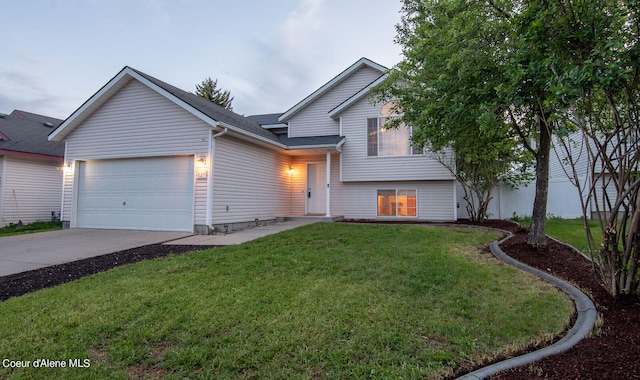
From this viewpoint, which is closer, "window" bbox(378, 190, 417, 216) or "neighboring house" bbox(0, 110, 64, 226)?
"window" bbox(378, 190, 417, 216)

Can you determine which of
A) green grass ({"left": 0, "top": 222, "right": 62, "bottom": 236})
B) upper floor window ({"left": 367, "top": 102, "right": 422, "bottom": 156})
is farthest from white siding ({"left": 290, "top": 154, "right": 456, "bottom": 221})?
green grass ({"left": 0, "top": 222, "right": 62, "bottom": 236})

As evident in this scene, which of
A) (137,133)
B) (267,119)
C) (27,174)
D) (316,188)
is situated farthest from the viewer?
(267,119)

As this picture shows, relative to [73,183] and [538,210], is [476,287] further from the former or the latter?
[73,183]

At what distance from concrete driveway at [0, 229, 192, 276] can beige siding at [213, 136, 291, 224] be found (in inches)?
62.2

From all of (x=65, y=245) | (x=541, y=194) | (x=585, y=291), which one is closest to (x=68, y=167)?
(x=65, y=245)

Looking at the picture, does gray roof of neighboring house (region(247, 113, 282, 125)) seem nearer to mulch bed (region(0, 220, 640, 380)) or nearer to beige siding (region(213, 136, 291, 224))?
beige siding (region(213, 136, 291, 224))

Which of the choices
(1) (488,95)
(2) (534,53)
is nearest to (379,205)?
(1) (488,95)

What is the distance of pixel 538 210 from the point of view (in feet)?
19.1

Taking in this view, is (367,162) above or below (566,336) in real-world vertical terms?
above

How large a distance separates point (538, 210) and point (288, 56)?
2010 cm

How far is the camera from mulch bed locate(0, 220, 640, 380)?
2102mm

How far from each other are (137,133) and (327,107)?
7.39 meters

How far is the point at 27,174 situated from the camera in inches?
497

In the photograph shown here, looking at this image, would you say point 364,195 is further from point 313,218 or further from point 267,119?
point 267,119
